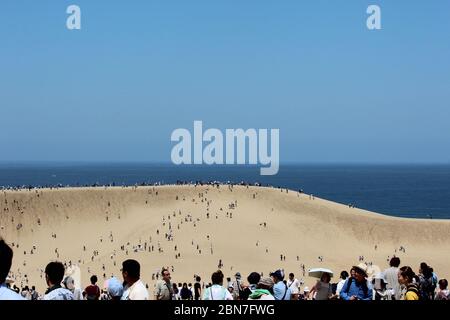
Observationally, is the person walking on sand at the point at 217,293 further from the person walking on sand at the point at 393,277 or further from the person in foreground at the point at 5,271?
the person walking on sand at the point at 393,277

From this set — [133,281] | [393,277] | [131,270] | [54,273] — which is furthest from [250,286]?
[54,273]

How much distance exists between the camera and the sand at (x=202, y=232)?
4753 cm

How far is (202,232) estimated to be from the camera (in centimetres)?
5456

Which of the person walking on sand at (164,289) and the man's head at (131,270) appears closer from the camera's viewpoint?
the man's head at (131,270)

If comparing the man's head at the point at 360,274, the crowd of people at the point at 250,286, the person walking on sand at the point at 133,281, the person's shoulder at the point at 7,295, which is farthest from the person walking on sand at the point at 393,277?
the person's shoulder at the point at 7,295

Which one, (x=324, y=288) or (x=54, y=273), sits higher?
(x=54, y=273)

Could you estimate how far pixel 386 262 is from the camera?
1900 inches

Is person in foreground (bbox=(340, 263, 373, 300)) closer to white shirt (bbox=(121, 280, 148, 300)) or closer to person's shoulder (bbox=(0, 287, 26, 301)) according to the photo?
white shirt (bbox=(121, 280, 148, 300))

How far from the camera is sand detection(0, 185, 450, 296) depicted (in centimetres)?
4753

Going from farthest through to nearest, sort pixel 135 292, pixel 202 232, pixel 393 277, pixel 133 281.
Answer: pixel 202 232
pixel 393 277
pixel 133 281
pixel 135 292

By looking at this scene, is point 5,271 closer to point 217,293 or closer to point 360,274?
point 217,293

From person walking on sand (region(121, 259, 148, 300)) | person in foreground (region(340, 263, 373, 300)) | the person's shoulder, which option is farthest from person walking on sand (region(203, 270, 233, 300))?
the person's shoulder
